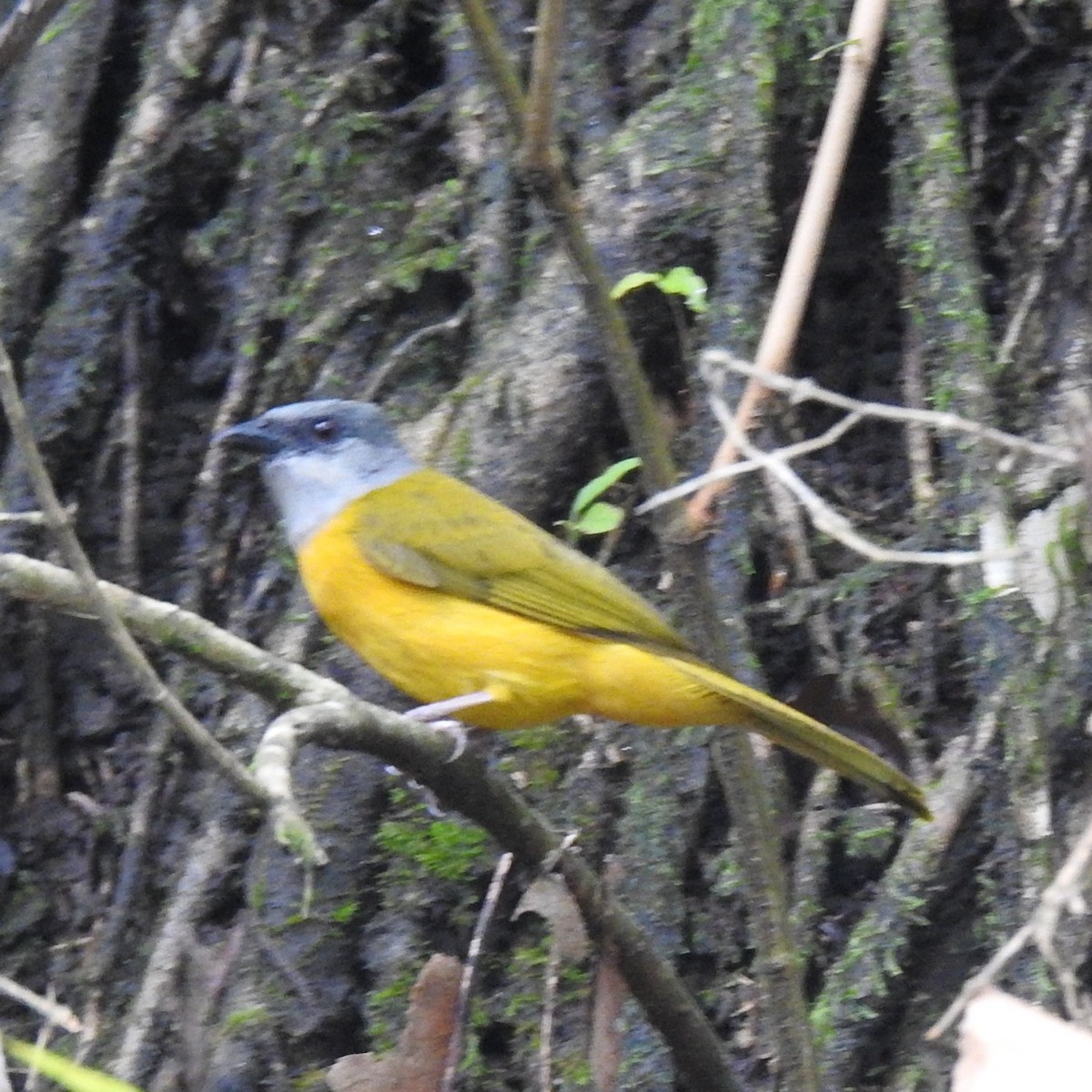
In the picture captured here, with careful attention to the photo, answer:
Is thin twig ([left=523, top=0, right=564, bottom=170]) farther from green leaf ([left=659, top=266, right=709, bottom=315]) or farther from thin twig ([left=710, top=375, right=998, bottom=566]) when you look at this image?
green leaf ([left=659, top=266, right=709, bottom=315])

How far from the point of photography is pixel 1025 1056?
53.4 inches

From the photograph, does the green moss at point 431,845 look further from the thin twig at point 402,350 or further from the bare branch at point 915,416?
the bare branch at point 915,416

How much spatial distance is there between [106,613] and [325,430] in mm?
2100

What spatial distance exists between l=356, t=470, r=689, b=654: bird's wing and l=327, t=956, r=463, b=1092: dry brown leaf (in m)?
0.95

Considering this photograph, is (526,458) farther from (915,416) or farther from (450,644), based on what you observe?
(915,416)

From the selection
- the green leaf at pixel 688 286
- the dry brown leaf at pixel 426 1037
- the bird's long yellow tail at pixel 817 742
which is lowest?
the dry brown leaf at pixel 426 1037

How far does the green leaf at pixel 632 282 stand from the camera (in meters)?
3.63

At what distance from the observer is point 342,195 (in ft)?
14.5

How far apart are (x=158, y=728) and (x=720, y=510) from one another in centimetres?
145

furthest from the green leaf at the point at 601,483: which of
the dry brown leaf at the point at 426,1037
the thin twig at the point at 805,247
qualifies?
the dry brown leaf at the point at 426,1037

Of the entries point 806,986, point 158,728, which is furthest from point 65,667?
point 806,986

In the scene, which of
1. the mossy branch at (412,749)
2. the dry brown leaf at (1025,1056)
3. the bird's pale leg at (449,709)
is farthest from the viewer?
the bird's pale leg at (449,709)

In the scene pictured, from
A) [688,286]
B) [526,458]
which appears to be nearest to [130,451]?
[526,458]

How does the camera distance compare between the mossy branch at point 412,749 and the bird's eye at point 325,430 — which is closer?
the mossy branch at point 412,749
